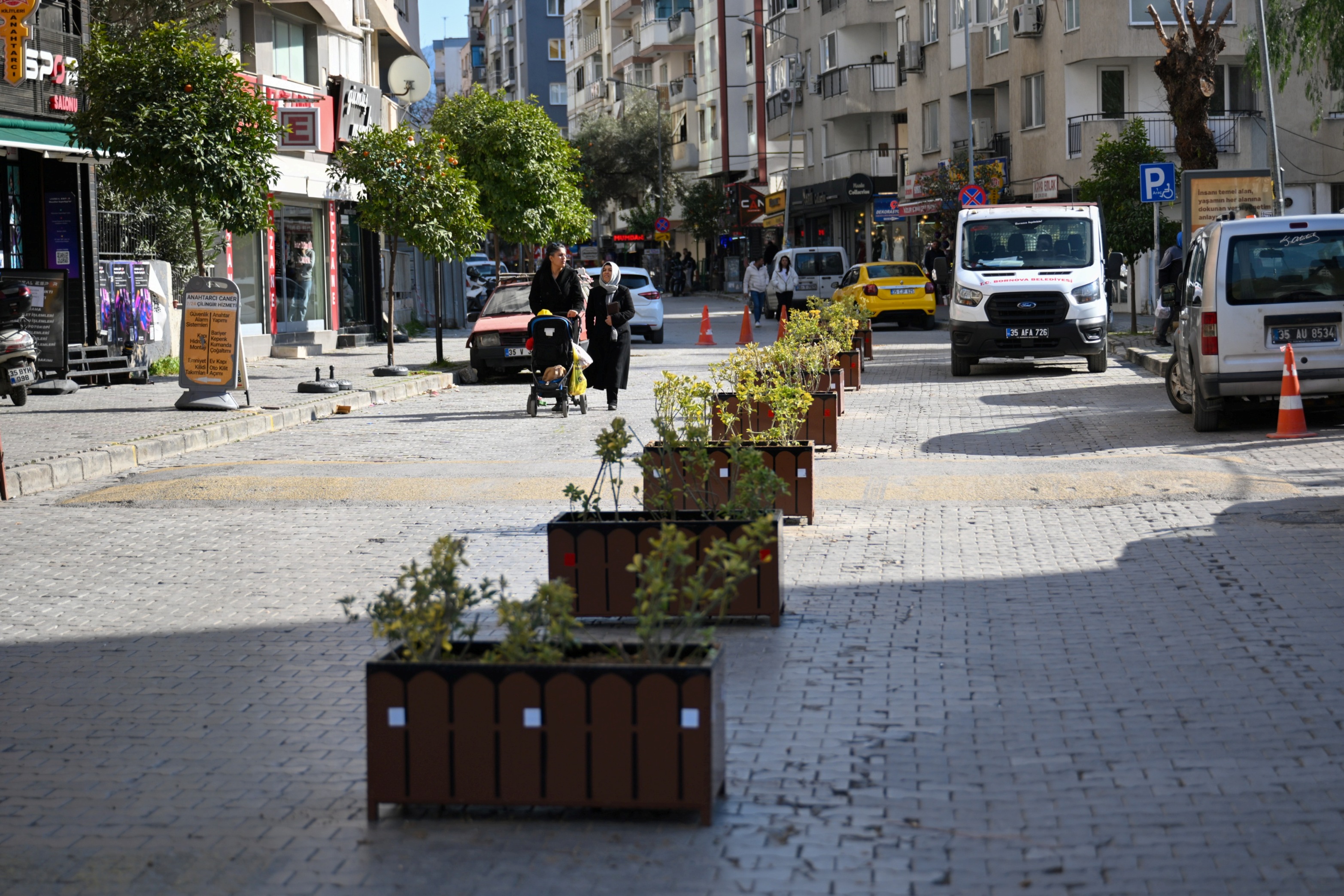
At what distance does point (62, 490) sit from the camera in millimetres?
12789

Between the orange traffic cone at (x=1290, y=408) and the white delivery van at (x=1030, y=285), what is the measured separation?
27.4 ft

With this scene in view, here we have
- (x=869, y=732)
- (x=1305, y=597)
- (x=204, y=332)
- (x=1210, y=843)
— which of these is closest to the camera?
(x=1210, y=843)

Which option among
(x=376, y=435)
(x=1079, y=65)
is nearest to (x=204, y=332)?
(x=376, y=435)

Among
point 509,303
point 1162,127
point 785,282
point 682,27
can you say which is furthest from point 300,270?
point 682,27

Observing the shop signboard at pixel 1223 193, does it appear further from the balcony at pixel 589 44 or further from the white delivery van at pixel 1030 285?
the balcony at pixel 589 44

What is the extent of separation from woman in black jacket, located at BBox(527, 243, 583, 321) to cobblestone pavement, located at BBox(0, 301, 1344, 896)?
5350 mm

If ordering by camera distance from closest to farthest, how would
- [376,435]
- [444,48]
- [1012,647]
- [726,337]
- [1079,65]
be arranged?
[1012,647], [376,435], [726,337], [1079,65], [444,48]

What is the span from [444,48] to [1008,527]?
19476 centimetres

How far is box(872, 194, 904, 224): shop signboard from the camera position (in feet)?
188

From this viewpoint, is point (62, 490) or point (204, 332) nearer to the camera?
point (62, 490)

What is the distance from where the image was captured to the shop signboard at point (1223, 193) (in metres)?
24.4

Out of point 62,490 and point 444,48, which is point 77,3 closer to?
point 62,490

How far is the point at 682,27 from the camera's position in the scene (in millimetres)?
84000

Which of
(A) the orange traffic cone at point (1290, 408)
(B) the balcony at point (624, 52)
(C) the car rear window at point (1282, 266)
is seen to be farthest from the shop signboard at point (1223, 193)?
(B) the balcony at point (624, 52)
